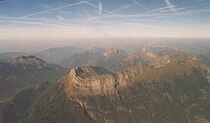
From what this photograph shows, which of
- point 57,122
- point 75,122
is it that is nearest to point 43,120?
point 57,122

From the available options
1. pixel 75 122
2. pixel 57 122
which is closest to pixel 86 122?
pixel 75 122

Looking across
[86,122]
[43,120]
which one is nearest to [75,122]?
[86,122]

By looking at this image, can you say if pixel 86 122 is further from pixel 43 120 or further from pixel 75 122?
pixel 43 120

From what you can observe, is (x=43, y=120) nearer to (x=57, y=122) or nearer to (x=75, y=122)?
(x=57, y=122)
